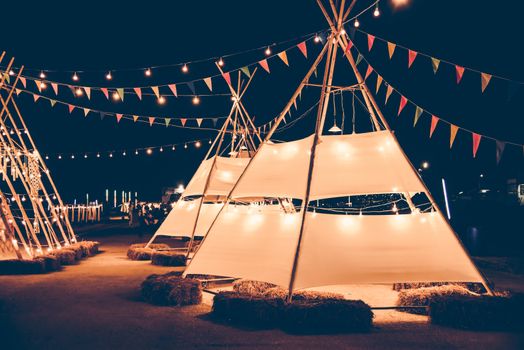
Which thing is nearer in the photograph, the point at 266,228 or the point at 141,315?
the point at 141,315

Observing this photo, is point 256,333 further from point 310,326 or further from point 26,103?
point 26,103

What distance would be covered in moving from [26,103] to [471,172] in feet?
84.2

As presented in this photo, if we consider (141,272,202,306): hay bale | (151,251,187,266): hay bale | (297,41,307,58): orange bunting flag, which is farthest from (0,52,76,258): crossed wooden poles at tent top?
(297,41,307,58): orange bunting flag

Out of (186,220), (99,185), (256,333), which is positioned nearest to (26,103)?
(186,220)

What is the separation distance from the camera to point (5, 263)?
1137 cm

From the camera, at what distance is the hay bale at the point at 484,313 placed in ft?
21.6

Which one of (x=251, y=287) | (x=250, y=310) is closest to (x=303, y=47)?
(x=251, y=287)

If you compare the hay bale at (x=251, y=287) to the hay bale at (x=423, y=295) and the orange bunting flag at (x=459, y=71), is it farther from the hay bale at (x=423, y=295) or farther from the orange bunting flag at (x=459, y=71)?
the orange bunting flag at (x=459, y=71)

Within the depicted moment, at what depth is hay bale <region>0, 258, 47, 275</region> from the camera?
11.3 meters

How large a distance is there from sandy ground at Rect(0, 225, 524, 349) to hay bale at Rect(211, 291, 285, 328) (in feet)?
0.83

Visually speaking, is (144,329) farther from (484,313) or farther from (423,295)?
(484,313)

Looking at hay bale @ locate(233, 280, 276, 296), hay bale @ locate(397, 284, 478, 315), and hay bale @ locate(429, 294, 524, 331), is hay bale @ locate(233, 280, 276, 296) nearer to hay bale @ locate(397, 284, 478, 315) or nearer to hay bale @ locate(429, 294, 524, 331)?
hay bale @ locate(397, 284, 478, 315)

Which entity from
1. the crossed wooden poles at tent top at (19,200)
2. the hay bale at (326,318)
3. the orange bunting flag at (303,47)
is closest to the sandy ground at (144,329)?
the hay bale at (326,318)

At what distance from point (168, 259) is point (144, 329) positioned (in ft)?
22.5
